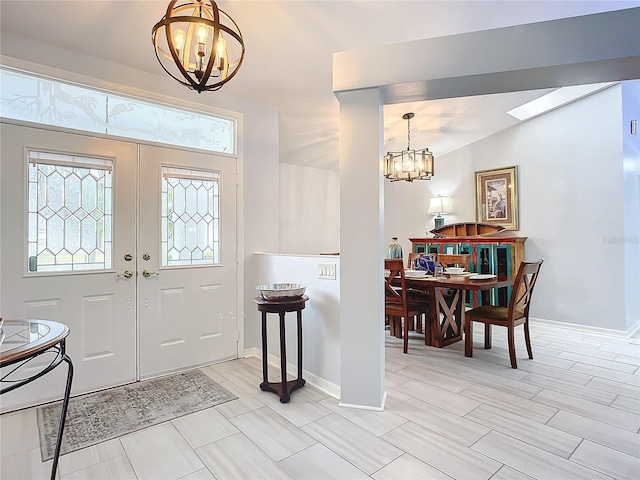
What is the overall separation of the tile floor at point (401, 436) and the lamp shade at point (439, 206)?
328cm

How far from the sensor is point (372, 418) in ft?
7.51

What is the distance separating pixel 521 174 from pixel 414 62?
3.69 metres

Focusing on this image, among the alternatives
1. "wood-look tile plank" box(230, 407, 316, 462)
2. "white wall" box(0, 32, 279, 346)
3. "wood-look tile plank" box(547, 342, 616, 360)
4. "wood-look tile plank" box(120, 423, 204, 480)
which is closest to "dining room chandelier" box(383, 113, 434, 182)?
"white wall" box(0, 32, 279, 346)

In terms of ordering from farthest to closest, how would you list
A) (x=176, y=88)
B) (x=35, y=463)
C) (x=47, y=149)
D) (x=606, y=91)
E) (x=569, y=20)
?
(x=606, y=91) → (x=176, y=88) → (x=47, y=149) → (x=569, y=20) → (x=35, y=463)

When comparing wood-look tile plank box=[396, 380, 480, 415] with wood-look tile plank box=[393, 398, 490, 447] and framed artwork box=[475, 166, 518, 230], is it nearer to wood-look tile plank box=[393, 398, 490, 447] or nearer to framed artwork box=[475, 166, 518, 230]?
wood-look tile plank box=[393, 398, 490, 447]

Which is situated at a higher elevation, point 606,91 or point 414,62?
point 606,91

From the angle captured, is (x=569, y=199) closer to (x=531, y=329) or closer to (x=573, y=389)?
(x=531, y=329)

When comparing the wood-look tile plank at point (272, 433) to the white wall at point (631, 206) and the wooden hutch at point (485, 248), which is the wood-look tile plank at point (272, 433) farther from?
the white wall at point (631, 206)

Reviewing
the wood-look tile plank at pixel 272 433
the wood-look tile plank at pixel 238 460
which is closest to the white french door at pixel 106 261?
the wood-look tile plank at pixel 272 433

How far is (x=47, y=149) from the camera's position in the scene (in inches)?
102

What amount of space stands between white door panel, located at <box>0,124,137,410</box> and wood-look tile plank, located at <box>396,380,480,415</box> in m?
2.26

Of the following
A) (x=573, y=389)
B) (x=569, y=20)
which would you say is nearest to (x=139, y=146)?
(x=569, y=20)

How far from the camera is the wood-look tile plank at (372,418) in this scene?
2.17m

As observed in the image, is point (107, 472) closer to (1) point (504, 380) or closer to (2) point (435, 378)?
(2) point (435, 378)
